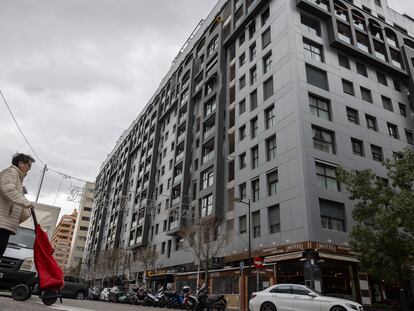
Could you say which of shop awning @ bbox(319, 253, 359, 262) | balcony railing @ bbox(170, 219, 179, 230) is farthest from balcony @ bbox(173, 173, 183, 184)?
shop awning @ bbox(319, 253, 359, 262)

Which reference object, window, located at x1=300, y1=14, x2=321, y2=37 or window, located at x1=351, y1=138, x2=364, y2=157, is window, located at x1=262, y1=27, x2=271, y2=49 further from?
window, located at x1=351, y1=138, x2=364, y2=157

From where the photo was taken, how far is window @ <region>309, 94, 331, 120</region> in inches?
1032

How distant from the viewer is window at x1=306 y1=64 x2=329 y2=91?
27425 mm

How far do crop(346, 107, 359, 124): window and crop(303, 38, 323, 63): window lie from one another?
488 centimetres

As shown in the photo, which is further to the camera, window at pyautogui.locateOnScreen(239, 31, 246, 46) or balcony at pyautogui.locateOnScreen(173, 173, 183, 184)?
balcony at pyautogui.locateOnScreen(173, 173, 183, 184)

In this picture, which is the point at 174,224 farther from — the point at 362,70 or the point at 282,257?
the point at 362,70

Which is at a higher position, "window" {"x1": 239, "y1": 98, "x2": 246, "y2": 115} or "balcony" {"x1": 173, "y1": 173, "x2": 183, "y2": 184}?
"window" {"x1": 239, "y1": 98, "x2": 246, "y2": 115}

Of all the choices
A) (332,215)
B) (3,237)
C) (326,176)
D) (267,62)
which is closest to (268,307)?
(3,237)

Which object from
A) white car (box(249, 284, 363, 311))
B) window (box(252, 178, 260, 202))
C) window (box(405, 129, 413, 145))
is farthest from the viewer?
window (box(405, 129, 413, 145))

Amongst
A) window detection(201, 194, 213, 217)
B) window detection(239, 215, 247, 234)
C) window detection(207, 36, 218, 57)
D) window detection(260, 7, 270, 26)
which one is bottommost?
window detection(239, 215, 247, 234)

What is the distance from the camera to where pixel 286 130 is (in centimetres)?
2556

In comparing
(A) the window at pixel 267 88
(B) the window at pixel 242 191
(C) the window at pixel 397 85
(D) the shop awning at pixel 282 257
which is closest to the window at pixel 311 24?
(A) the window at pixel 267 88

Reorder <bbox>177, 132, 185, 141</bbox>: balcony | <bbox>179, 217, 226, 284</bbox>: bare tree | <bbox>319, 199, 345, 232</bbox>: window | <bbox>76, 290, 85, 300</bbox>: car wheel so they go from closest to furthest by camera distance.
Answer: <bbox>76, 290, 85, 300</bbox>: car wheel, <bbox>319, 199, 345, 232</bbox>: window, <bbox>179, 217, 226, 284</bbox>: bare tree, <bbox>177, 132, 185, 141</bbox>: balcony

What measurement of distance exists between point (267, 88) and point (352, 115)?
737cm
